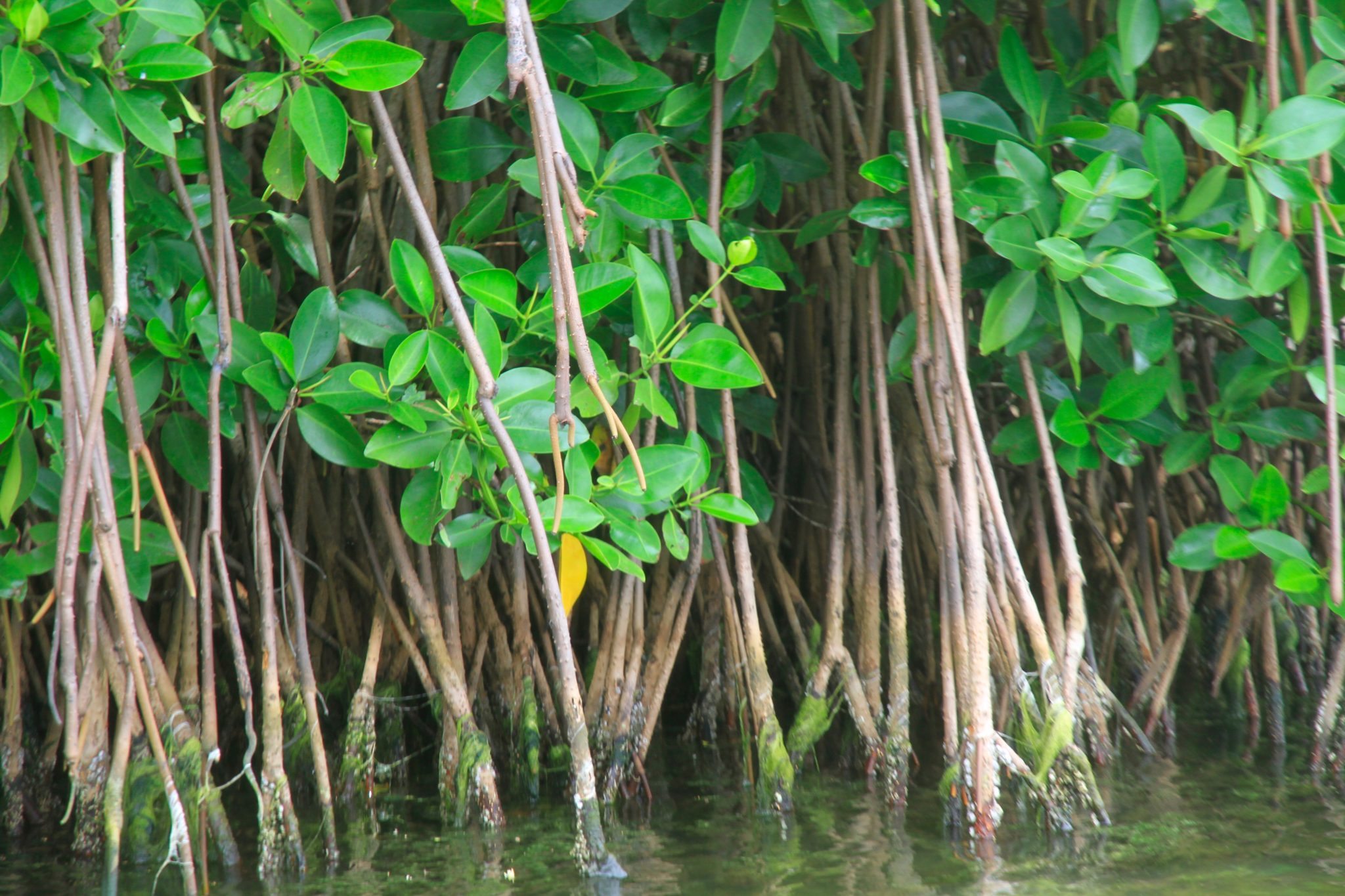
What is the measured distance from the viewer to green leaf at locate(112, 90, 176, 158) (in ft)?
4.89

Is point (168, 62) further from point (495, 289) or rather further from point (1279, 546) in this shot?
point (1279, 546)

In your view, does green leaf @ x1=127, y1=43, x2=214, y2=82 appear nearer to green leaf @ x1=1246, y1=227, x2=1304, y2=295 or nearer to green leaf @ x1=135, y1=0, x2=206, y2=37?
green leaf @ x1=135, y1=0, x2=206, y2=37

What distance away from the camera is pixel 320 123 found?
1.51 metres

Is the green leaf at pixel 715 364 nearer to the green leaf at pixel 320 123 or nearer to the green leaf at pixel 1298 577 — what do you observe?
the green leaf at pixel 320 123

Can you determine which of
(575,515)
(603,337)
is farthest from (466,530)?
(603,337)

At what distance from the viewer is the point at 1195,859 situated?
5.74ft

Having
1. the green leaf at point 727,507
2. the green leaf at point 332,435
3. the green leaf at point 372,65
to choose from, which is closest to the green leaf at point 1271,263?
the green leaf at point 727,507

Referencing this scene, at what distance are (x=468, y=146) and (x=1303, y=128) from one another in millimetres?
1311

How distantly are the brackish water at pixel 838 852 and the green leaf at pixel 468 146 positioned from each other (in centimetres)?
115

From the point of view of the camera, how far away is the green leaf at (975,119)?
6.17 feet

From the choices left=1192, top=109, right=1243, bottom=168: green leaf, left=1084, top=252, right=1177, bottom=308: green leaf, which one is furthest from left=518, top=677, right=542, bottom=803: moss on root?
left=1192, top=109, right=1243, bottom=168: green leaf

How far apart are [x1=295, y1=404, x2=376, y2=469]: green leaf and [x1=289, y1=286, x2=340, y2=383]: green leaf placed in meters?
0.06

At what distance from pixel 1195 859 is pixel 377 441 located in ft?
4.68

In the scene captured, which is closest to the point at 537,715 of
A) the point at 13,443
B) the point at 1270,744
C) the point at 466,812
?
the point at 466,812
